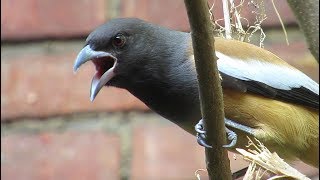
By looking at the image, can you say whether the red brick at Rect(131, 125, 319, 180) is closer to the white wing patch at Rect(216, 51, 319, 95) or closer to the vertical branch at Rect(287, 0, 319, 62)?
the white wing patch at Rect(216, 51, 319, 95)

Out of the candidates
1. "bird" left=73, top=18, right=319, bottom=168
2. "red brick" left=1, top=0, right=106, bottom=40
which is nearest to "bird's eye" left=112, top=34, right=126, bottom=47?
A: "bird" left=73, top=18, right=319, bottom=168

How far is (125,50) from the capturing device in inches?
37.4

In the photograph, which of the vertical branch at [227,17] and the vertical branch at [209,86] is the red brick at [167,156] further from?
the vertical branch at [209,86]

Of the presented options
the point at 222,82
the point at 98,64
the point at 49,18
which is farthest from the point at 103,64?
the point at 49,18

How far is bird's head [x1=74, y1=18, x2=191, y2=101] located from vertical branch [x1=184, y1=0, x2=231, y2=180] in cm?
23

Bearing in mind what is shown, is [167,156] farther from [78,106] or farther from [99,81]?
[99,81]

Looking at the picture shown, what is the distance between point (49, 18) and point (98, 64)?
0.84 ft

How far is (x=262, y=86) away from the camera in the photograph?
3.28 ft

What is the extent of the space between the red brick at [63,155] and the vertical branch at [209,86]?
1.63 feet

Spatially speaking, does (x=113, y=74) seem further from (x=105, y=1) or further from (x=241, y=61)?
(x=105, y=1)

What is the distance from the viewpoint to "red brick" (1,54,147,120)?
1.15 meters

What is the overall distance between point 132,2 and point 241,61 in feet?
0.72

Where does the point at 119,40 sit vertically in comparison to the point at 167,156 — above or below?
above

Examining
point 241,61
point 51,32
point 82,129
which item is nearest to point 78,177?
point 82,129
